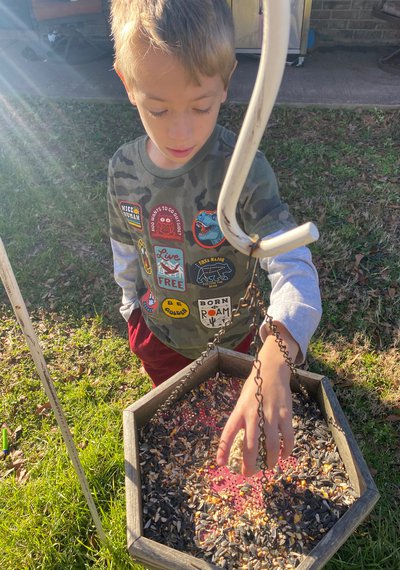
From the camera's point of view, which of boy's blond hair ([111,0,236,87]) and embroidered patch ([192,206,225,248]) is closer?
boy's blond hair ([111,0,236,87])

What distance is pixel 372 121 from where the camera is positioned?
18.6 feet

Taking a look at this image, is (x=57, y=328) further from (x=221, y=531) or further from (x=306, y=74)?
(x=306, y=74)

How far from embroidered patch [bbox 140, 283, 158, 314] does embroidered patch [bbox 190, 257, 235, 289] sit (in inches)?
12.8

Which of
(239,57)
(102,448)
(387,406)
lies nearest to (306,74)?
(239,57)

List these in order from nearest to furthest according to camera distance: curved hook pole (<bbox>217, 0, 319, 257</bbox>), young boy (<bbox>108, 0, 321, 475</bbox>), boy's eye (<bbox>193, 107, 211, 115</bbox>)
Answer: curved hook pole (<bbox>217, 0, 319, 257</bbox>), young boy (<bbox>108, 0, 321, 475</bbox>), boy's eye (<bbox>193, 107, 211, 115</bbox>)

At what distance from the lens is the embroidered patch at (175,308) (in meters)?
2.30

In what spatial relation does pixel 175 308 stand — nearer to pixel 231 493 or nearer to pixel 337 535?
pixel 231 493

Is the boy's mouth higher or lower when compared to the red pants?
higher

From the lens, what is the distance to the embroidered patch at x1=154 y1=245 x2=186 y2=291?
7.04 feet

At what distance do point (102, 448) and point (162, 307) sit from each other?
1.00m

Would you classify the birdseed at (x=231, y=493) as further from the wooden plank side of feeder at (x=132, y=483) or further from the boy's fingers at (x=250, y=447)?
the boy's fingers at (x=250, y=447)

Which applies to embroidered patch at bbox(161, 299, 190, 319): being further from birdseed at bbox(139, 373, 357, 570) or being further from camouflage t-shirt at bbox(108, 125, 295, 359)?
birdseed at bbox(139, 373, 357, 570)

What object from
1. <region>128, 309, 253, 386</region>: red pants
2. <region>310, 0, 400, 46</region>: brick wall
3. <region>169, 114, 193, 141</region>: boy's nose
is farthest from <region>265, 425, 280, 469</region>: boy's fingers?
<region>310, 0, 400, 46</region>: brick wall

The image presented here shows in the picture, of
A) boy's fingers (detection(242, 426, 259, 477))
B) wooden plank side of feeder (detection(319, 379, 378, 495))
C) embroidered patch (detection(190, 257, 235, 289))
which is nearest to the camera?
boy's fingers (detection(242, 426, 259, 477))
